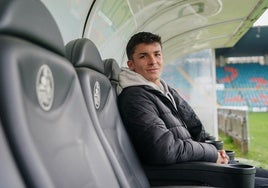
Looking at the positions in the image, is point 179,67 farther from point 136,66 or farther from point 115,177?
point 115,177

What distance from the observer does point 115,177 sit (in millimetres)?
1172

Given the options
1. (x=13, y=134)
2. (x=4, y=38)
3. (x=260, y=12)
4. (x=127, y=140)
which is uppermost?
(x=260, y=12)

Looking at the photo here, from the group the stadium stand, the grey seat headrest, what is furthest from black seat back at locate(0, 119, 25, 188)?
the stadium stand

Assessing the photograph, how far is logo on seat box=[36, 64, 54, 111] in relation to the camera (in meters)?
0.73

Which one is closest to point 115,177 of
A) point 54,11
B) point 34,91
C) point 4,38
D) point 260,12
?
point 34,91

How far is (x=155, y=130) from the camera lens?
5.51 ft

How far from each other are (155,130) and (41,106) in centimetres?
101

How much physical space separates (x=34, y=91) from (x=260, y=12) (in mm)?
4080

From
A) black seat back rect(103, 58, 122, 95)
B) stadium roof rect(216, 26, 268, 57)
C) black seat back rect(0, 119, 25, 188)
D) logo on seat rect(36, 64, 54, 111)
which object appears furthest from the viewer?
stadium roof rect(216, 26, 268, 57)

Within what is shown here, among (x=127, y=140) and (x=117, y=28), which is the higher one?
(x=117, y=28)

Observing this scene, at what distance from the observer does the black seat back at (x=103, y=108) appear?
122 cm

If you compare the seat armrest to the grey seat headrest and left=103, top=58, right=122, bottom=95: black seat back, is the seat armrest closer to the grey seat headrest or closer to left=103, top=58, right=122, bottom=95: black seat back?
left=103, top=58, right=122, bottom=95: black seat back

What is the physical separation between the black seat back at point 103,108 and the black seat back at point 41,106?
0.22 metres

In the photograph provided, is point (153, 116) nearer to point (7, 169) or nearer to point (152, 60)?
point (152, 60)
